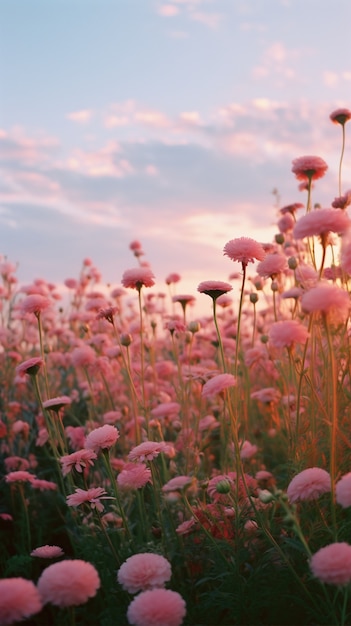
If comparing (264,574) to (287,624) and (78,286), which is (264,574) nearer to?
(287,624)

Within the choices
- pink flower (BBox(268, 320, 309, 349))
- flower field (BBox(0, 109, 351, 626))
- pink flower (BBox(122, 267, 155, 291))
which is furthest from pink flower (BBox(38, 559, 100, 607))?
pink flower (BBox(122, 267, 155, 291))

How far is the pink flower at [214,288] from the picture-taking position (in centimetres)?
205

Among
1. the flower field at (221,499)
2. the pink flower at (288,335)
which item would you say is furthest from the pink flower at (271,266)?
the pink flower at (288,335)

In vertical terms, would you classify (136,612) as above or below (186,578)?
above

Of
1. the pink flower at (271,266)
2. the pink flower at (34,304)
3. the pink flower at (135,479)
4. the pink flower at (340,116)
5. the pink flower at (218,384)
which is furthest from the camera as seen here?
the pink flower at (340,116)

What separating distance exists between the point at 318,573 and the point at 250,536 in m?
0.60

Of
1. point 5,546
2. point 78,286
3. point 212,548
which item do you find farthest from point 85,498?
point 78,286

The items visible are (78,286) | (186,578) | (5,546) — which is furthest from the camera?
(78,286)

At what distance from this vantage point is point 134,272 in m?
2.34

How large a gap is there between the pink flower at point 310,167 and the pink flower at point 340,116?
53cm

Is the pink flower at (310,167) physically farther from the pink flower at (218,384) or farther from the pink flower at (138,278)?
the pink flower at (218,384)

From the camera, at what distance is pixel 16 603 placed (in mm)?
1269

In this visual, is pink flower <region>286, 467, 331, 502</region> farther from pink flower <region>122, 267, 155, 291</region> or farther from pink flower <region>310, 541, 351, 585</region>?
pink flower <region>122, 267, 155, 291</region>

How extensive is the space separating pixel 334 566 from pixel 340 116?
6.51 feet
